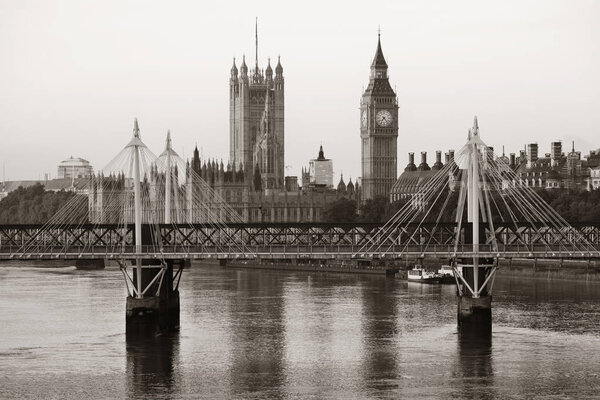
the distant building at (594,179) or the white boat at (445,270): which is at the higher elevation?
the distant building at (594,179)

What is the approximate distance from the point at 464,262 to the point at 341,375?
13.4 m

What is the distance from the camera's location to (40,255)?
64500 millimetres

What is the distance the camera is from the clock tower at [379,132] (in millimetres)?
188250

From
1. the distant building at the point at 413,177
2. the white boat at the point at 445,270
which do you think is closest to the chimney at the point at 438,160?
the distant building at the point at 413,177

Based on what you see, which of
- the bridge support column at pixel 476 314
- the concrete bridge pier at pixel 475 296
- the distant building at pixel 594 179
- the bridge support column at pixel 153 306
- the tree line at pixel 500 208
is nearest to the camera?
the bridge support column at pixel 153 306

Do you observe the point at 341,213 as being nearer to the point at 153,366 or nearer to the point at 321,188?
the point at 321,188

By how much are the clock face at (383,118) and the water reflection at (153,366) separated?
127529mm

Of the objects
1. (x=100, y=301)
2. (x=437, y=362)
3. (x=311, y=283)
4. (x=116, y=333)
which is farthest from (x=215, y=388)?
(x=311, y=283)

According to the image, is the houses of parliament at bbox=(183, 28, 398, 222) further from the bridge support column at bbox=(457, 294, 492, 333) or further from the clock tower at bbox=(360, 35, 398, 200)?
the bridge support column at bbox=(457, 294, 492, 333)

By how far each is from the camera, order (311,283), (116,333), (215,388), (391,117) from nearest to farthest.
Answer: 1. (215,388)
2. (116,333)
3. (311,283)
4. (391,117)

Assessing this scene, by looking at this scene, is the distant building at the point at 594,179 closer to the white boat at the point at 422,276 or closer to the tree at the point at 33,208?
the tree at the point at 33,208

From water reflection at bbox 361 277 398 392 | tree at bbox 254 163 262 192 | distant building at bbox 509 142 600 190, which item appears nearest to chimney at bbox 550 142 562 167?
distant building at bbox 509 142 600 190

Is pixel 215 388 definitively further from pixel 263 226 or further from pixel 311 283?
pixel 311 283

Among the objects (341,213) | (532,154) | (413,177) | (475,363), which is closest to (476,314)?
(475,363)
